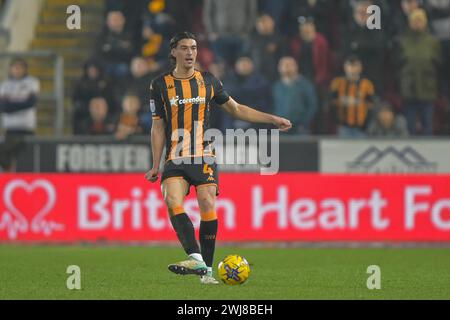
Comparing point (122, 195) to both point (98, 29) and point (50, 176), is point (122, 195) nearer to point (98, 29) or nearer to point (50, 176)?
point (50, 176)

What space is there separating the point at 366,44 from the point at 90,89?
440 cm

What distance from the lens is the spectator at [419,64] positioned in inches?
739

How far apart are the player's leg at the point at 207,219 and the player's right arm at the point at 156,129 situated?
1.46 feet

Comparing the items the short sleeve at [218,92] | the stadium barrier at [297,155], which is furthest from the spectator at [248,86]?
the short sleeve at [218,92]

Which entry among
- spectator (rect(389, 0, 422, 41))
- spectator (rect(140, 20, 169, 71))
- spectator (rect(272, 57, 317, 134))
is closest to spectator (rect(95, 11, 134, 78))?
spectator (rect(140, 20, 169, 71))

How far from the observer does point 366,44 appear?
18.8 metres

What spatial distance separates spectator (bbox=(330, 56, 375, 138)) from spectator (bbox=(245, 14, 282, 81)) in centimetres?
106

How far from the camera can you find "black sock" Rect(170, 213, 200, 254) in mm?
10656

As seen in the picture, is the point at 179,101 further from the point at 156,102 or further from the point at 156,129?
the point at 156,129

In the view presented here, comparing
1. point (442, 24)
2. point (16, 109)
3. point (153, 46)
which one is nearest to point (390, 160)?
point (442, 24)

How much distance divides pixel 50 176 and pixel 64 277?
621 centimetres

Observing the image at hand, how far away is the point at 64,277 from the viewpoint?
11.7m

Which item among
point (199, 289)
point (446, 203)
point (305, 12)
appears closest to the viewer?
point (199, 289)

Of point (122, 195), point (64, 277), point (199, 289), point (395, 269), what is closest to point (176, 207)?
point (199, 289)
